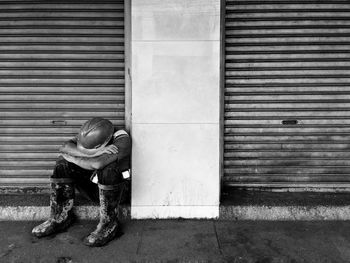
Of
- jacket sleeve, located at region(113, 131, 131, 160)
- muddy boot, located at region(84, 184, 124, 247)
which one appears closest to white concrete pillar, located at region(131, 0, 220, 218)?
jacket sleeve, located at region(113, 131, 131, 160)

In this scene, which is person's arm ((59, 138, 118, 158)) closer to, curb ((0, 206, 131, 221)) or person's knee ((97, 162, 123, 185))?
person's knee ((97, 162, 123, 185))

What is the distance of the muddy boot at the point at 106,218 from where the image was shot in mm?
3654

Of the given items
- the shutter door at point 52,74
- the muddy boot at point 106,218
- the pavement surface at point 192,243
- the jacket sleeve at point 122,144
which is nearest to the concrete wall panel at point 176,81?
the jacket sleeve at point 122,144

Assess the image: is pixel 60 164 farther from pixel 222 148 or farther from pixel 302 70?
pixel 302 70

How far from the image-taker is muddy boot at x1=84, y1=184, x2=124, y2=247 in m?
3.65

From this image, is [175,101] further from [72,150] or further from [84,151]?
[72,150]

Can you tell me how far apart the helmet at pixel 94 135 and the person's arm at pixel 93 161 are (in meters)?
0.15

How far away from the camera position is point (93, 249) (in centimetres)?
360

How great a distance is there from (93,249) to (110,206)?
46 centimetres

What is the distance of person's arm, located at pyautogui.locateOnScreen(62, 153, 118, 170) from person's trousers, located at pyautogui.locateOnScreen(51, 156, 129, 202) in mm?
47

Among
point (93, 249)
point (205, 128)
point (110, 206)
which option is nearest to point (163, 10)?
point (205, 128)

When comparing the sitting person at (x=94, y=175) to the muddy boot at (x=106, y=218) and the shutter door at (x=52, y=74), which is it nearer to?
the muddy boot at (x=106, y=218)

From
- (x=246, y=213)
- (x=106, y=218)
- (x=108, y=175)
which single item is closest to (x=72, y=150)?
(x=108, y=175)

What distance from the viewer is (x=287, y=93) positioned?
459 centimetres
